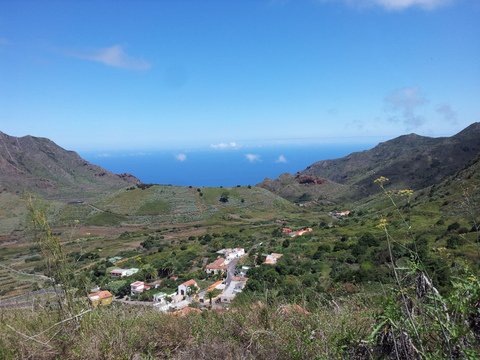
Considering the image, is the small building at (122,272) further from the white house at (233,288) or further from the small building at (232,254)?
the white house at (233,288)

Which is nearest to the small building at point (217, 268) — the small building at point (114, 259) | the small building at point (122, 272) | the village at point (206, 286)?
the village at point (206, 286)

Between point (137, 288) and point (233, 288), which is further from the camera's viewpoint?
point (137, 288)

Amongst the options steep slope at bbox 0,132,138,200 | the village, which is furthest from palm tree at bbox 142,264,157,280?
steep slope at bbox 0,132,138,200

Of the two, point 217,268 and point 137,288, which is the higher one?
point 217,268

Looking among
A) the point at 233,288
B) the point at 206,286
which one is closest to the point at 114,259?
the point at 206,286

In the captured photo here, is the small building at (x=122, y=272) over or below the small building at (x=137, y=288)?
below

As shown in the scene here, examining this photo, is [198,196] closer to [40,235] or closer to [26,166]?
[40,235]

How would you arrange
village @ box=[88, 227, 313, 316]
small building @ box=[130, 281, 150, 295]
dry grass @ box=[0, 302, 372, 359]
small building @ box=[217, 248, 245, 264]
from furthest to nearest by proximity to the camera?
small building @ box=[217, 248, 245, 264]
small building @ box=[130, 281, 150, 295]
village @ box=[88, 227, 313, 316]
dry grass @ box=[0, 302, 372, 359]


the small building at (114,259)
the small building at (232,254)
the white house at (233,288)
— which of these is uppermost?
the white house at (233,288)

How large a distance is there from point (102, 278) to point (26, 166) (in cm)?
16698

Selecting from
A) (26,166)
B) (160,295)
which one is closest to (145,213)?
(160,295)

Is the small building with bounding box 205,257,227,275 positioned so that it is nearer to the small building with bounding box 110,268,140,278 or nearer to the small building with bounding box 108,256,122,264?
the small building with bounding box 110,268,140,278

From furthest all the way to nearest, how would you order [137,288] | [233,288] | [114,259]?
1. [114,259]
2. [137,288]
3. [233,288]

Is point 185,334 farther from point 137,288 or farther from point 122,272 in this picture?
point 122,272
